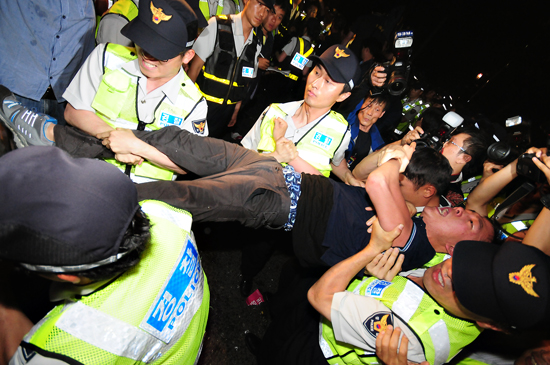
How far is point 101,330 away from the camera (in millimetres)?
963

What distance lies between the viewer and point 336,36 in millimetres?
6527

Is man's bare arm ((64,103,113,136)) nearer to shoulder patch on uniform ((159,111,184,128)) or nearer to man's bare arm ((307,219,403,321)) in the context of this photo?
shoulder patch on uniform ((159,111,184,128))

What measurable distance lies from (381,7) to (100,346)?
11.6m

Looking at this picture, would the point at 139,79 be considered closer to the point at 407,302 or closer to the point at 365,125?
the point at 407,302

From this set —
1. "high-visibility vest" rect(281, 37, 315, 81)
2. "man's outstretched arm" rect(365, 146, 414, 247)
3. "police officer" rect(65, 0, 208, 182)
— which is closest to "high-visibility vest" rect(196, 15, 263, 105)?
"high-visibility vest" rect(281, 37, 315, 81)

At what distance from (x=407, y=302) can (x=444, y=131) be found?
84.8 inches

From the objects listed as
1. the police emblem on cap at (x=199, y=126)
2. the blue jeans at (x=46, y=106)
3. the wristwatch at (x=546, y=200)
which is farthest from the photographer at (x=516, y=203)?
the blue jeans at (x=46, y=106)

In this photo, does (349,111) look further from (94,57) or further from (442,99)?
(94,57)

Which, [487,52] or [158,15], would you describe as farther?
[487,52]

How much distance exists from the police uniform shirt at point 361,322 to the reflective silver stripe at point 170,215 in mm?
1013

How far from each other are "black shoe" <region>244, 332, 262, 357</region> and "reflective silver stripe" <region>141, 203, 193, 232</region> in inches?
69.7

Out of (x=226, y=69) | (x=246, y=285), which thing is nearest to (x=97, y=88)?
(x=226, y=69)


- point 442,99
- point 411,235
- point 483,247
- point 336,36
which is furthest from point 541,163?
point 336,36

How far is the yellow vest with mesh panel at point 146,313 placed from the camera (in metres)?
0.93
